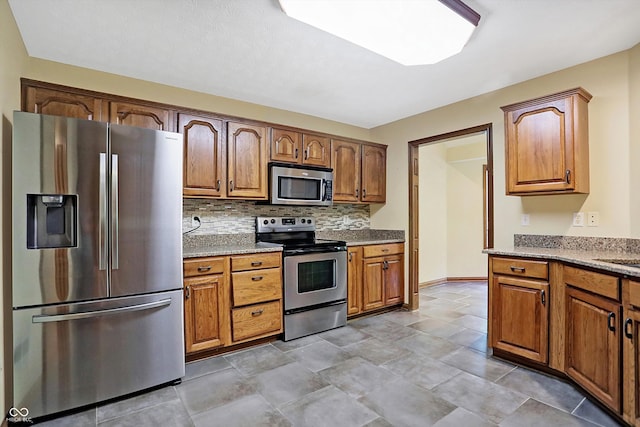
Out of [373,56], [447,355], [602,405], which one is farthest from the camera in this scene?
[447,355]

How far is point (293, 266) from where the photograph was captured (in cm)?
316

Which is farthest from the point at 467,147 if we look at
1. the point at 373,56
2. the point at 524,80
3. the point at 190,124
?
the point at 190,124

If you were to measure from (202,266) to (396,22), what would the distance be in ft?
7.31

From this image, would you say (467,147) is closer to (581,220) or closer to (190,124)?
(581,220)

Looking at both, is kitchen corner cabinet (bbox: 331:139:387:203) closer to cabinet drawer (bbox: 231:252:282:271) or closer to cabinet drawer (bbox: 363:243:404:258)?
cabinet drawer (bbox: 363:243:404:258)

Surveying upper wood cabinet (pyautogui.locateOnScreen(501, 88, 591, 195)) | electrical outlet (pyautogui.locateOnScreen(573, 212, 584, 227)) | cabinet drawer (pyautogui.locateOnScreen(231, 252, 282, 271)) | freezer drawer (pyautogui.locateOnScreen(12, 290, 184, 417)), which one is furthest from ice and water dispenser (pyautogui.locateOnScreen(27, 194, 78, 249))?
electrical outlet (pyautogui.locateOnScreen(573, 212, 584, 227))

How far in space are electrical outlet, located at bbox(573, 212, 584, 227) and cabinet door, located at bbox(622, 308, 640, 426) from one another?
1107 millimetres

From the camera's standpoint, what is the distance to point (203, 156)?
2951 mm

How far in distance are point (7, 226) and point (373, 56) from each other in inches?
106

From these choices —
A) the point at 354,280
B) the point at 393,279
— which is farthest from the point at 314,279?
the point at 393,279

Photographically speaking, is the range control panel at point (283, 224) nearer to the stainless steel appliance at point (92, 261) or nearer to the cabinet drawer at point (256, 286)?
the cabinet drawer at point (256, 286)

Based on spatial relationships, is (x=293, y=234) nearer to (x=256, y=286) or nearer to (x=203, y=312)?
(x=256, y=286)

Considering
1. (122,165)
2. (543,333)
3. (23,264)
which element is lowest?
(543,333)

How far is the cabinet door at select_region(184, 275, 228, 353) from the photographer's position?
258cm
